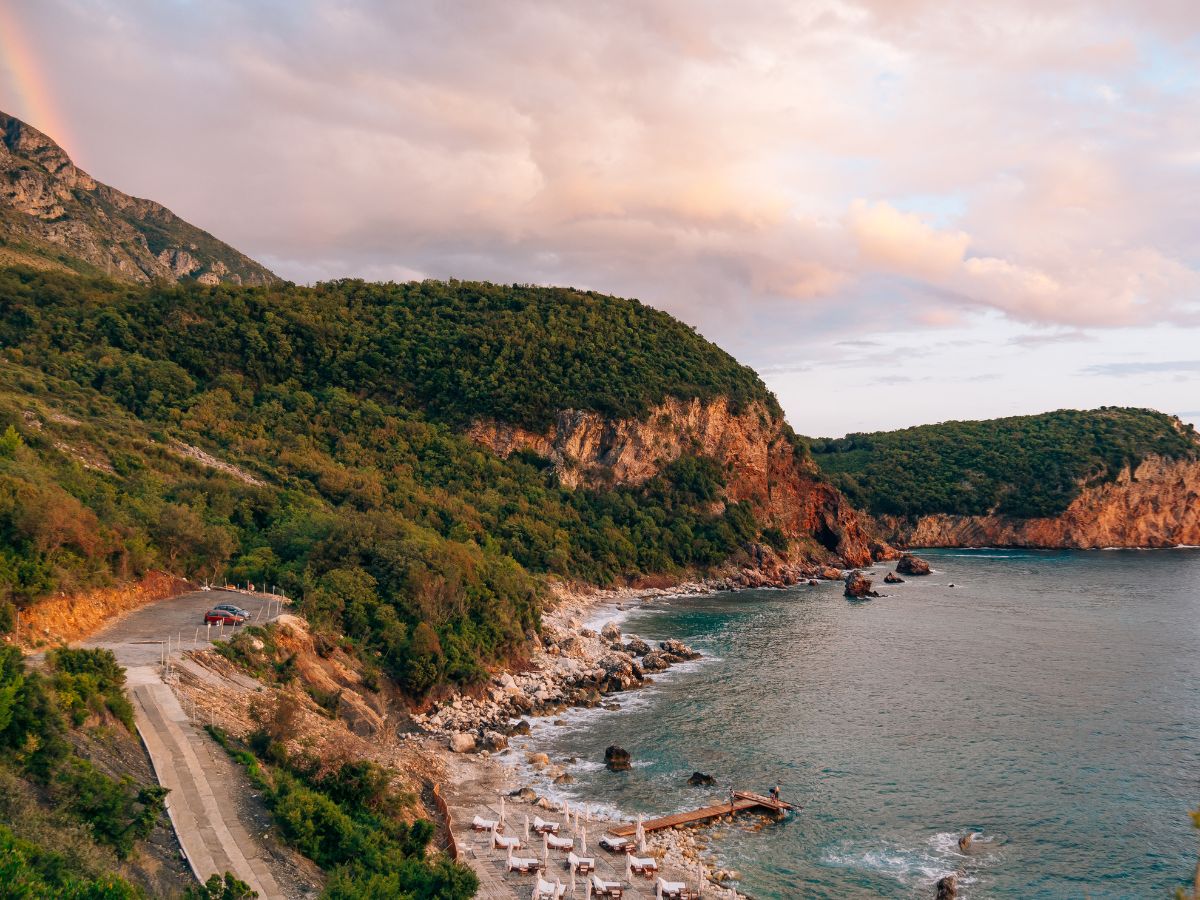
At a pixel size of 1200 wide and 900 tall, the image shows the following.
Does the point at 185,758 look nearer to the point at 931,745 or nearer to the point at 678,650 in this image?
the point at 931,745

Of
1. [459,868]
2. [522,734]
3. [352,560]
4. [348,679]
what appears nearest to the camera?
[459,868]

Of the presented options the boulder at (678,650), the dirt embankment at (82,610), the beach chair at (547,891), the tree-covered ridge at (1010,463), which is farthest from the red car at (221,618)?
the tree-covered ridge at (1010,463)

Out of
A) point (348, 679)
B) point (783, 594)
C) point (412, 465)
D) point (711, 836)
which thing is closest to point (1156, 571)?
point (783, 594)

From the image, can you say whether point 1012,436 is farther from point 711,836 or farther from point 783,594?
point 711,836

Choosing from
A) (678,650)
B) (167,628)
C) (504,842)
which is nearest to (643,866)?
(504,842)

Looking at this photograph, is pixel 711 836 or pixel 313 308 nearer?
pixel 711 836

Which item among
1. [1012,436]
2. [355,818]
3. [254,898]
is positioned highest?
[1012,436]
